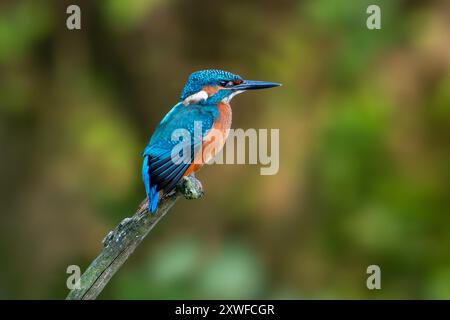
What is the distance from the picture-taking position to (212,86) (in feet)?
16.2

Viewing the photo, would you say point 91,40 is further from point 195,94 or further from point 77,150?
point 195,94

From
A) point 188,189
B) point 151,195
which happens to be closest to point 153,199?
point 151,195

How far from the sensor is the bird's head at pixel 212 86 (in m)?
4.86

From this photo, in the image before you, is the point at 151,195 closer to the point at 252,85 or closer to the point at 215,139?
the point at 215,139

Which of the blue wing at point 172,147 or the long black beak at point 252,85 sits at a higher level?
the long black beak at point 252,85

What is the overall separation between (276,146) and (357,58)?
2.94 ft

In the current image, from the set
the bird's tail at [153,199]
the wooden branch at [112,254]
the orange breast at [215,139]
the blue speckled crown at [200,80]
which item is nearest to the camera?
the wooden branch at [112,254]

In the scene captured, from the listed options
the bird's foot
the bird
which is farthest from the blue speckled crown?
the bird's foot

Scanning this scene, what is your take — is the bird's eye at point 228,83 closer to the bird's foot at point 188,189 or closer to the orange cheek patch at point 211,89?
the orange cheek patch at point 211,89

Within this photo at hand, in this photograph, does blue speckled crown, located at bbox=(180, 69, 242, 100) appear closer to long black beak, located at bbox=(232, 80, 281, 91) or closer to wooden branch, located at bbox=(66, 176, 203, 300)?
long black beak, located at bbox=(232, 80, 281, 91)

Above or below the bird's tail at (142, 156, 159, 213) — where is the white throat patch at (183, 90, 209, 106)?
above

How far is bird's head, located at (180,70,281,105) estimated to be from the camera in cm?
486

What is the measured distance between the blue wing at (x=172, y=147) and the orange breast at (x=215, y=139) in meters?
0.03

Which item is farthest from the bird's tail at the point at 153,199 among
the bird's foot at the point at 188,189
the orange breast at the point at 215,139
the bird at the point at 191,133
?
the orange breast at the point at 215,139
